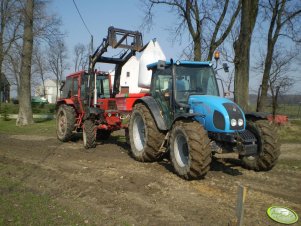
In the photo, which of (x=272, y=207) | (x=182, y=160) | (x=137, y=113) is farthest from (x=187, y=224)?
(x=137, y=113)

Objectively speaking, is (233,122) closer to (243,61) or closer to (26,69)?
(243,61)

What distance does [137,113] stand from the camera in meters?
9.12

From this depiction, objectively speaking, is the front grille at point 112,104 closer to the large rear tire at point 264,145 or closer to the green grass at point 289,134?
the large rear tire at point 264,145

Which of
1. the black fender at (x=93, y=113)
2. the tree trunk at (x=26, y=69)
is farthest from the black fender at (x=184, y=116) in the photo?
the tree trunk at (x=26, y=69)

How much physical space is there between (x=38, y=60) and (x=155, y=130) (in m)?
55.5

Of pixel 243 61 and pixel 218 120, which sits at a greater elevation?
pixel 243 61

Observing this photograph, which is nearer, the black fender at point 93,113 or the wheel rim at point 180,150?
the wheel rim at point 180,150

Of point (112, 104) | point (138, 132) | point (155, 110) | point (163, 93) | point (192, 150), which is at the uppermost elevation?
point (163, 93)

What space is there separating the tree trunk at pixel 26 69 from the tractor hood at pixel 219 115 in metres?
14.4

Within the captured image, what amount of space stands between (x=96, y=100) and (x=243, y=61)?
18.2 feet

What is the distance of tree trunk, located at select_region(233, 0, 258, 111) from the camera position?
13.0 meters

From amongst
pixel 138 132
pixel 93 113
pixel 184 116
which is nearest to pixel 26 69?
pixel 93 113

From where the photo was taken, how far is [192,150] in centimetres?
672

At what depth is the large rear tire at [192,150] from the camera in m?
6.70
